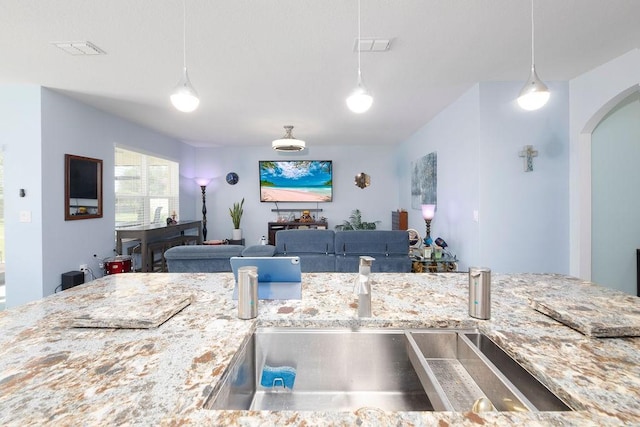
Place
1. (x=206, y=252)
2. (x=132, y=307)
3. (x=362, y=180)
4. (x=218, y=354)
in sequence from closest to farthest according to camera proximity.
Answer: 1. (x=218, y=354)
2. (x=132, y=307)
3. (x=206, y=252)
4. (x=362, y=180)

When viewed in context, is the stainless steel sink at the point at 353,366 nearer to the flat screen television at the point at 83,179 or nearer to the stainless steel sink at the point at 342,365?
the stainless steel sink at the point at 342,365

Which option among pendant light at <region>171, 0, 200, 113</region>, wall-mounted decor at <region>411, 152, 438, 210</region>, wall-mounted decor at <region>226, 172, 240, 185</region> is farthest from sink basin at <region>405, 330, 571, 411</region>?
wall-mounted decor at <region>226, 172, 240, 185</region>

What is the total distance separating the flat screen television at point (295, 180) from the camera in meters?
6.50

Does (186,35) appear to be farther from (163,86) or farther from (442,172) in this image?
(442,172)

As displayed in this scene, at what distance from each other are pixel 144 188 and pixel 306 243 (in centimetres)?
358

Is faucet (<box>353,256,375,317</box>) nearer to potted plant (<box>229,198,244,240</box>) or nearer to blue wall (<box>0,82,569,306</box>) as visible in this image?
blue wall (<box>0,82,569,306</box>)

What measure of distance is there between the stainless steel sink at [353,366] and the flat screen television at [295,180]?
5.53 meters

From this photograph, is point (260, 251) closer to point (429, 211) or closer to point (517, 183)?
point (429, 211)

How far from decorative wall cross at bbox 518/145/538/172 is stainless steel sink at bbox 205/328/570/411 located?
269 centimetres

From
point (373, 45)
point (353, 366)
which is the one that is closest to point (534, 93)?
point (373, 45)

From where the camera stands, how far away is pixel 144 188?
521cm

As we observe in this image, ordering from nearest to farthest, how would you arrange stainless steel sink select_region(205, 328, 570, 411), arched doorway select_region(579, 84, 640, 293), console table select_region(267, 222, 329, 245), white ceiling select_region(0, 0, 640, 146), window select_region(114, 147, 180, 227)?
stainless steel sink select_region(205, 328, 570, 411) < white ceiling select_region(0, 0, 640, 146) < arched doorway select_region(579, 84, 640, 293) < window select_region(114, 147, 180, 227) < console table select_region(267, 222, 329, 245)

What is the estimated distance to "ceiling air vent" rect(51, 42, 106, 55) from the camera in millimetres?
2271

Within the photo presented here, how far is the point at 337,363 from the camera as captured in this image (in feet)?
3.61
